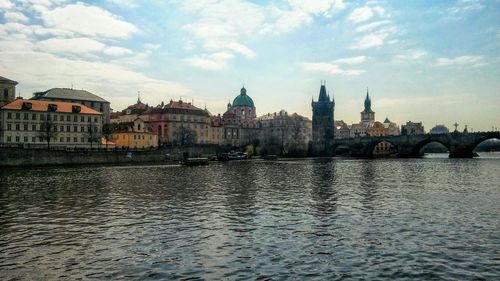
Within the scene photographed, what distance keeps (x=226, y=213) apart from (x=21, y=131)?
95.2 m

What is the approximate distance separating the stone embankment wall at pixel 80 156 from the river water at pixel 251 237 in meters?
55.1

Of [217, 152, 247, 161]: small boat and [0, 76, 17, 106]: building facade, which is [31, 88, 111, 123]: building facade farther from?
[217, 152, 247, 161]: small boat

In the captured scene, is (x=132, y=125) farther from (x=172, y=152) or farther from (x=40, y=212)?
(x=40, y=212)

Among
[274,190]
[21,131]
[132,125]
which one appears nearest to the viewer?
[274,190]

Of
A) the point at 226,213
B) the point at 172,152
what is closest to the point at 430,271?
the point at 226,213

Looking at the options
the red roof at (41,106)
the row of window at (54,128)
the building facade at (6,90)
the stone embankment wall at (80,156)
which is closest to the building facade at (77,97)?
the building facade at (6,90)

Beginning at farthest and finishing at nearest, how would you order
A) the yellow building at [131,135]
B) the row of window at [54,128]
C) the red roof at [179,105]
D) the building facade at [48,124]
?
1. the red roof at [179,105]
2. the yellow building at [131,135]
3. the row of window at [54,128]
4. the building facade at [48,124]

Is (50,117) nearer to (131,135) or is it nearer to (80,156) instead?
(80,156)

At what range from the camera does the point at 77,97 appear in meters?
150

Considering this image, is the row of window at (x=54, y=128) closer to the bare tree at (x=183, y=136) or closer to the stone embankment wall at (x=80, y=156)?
the stone embankment wall at (x=80, y=156)

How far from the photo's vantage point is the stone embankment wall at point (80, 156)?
8871cm

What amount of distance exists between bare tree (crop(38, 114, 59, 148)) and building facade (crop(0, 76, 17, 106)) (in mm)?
15806

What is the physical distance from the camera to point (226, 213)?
3025 cm

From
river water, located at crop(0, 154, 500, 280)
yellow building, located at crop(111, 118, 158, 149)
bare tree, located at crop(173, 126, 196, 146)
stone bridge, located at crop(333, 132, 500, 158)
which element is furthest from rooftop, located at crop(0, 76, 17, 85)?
stone bridge, located at crop(333, 132, 500, 158)
